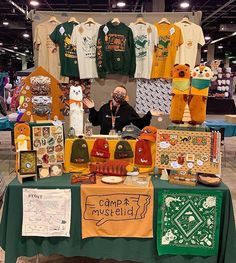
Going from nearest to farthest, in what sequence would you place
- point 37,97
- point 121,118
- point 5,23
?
point 37,97 < point 121,118 < point 5,23

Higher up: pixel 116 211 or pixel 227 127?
pixel 227 127

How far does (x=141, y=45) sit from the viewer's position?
427 cm

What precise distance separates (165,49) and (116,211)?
2928 mm

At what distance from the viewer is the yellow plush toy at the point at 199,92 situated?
2.20m

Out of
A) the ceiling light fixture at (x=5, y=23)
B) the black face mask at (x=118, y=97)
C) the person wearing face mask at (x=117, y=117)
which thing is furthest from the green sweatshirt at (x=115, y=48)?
the ceiling light fixture at (x=5, y=23)

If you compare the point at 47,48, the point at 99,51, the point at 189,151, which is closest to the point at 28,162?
the point at 189,151

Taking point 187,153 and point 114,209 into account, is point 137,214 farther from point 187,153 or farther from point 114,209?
point 187,153

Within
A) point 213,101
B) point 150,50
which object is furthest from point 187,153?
point 213,101

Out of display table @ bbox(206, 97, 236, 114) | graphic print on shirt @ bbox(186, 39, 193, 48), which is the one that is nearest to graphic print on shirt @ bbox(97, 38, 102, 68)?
graphic print on shirt @ bbox(186, 39, 193, 48)

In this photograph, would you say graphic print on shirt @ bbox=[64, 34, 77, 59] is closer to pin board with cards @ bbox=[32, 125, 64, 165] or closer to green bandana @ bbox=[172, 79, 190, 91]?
pin board with cards @ bbox=[32, 125, 64, 165]

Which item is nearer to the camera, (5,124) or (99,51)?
(99,51)

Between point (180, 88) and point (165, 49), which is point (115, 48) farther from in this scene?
point (180, 88)

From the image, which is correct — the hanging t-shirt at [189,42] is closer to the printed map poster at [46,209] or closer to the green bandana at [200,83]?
the green bandana at [200,83]

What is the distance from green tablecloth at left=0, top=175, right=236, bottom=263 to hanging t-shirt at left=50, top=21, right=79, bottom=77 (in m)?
2.64
